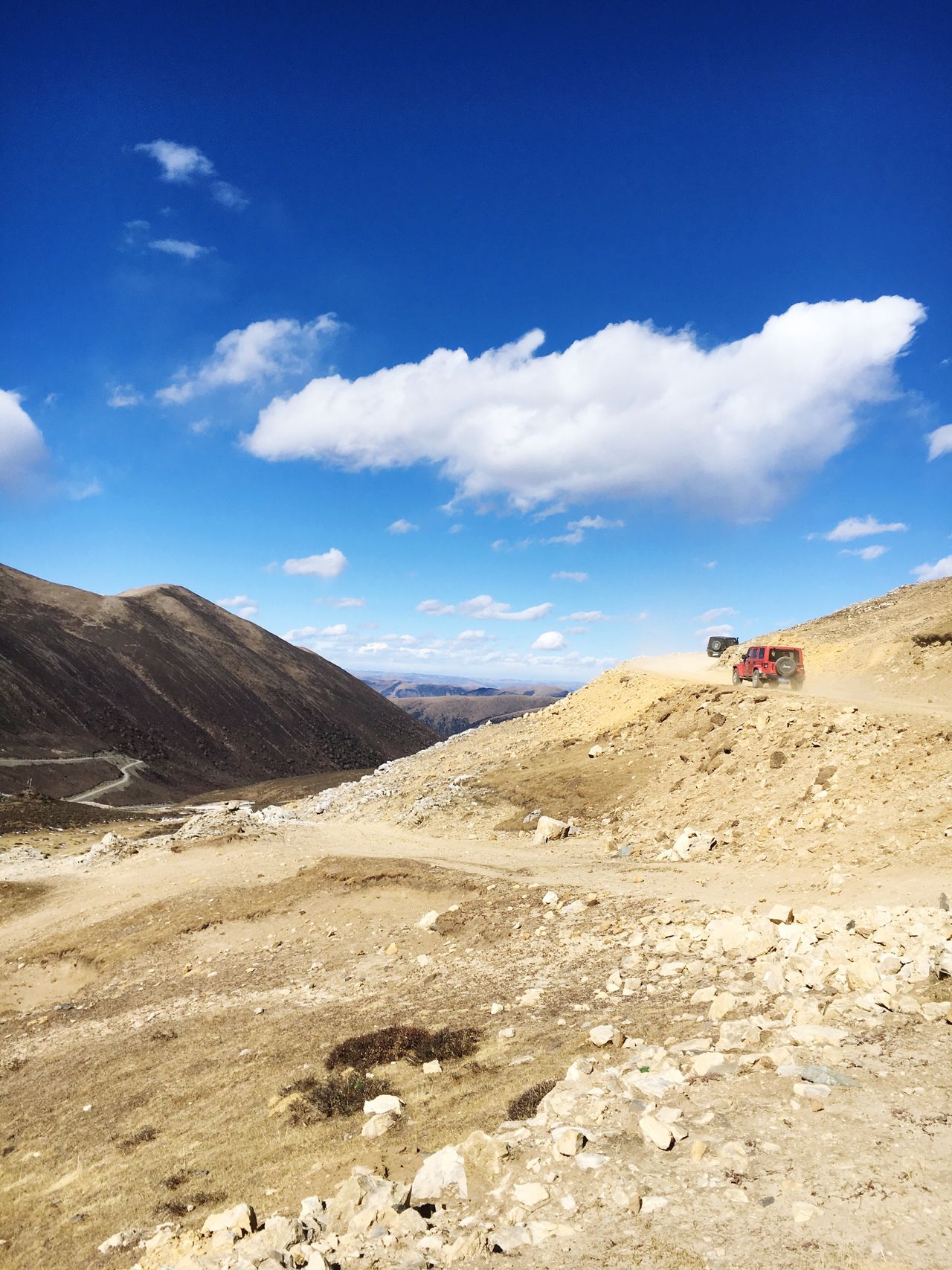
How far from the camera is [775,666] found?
3023cm

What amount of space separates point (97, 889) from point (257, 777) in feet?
233

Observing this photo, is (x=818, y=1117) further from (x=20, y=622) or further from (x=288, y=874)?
(x=20, y=622)

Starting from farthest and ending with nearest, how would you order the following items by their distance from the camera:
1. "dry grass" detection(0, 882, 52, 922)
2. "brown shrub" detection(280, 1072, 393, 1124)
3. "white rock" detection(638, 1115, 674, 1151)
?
1. "dry grass" detection(0, 882, 52, 922)
2. "brown shrub" detection(280, 1072, 393, 1124)
3. "white rock" detection(638, 1115, 674, 1151)

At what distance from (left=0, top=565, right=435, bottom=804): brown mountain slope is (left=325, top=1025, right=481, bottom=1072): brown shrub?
6041 cm

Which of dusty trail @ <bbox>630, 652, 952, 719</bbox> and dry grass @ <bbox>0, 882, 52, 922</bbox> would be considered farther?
dry grass @ <bbox>0, 882, 52, 922</bbox>

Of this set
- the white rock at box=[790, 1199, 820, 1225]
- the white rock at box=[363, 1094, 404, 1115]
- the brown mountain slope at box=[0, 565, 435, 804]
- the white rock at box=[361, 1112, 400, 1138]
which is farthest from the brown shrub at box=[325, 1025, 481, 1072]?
the brown mountain slope at box=[0, 565, 435, 804]

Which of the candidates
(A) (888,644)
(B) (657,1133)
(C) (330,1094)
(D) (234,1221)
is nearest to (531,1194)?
(B) (657,1133)

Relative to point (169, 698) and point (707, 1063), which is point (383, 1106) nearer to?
point (707, 1063)

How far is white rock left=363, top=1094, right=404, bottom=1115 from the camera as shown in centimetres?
850

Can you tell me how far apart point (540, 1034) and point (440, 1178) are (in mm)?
3663

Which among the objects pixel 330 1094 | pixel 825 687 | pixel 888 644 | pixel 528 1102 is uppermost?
pixel 888 644

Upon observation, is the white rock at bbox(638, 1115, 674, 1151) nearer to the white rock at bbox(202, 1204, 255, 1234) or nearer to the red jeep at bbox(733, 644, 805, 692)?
the white rock at bbox(202, 1204, 255, 1234)

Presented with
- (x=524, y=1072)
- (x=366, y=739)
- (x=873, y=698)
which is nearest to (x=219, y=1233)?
(x=524, y=1072)

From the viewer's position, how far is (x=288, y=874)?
72.9ft
